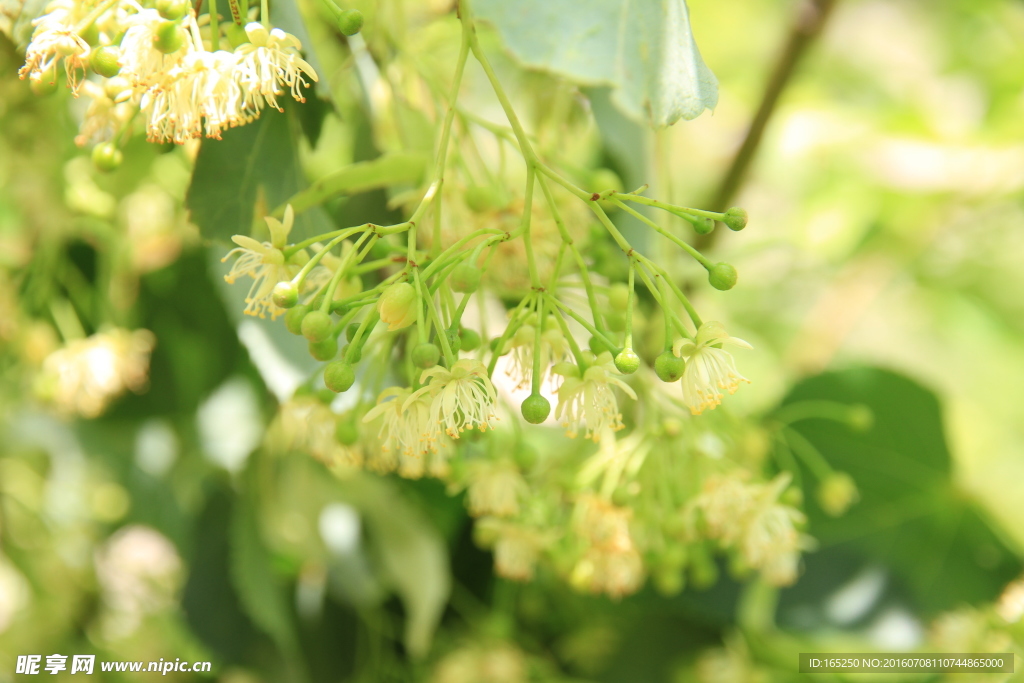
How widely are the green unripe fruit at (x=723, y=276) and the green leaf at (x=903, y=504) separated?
0.59m

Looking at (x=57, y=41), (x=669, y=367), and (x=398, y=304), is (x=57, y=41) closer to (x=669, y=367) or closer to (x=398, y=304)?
(x=398, y=304)

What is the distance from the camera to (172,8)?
435mm

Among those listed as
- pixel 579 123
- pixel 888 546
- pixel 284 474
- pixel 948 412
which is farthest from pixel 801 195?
pixel 284 474

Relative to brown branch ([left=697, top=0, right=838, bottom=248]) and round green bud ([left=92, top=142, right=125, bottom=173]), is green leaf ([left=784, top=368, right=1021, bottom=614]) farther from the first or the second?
round green bud ([left=92, top=142, right=125, bottom=173])

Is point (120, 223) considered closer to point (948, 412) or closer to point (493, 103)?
point (493, 103)

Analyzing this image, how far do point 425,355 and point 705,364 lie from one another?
0.19 metres

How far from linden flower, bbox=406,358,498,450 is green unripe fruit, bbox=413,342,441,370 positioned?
0.4 inches

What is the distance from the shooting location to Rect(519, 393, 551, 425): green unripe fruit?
0.44 metres

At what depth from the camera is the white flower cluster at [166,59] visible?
17.7 inches

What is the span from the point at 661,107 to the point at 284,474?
763mm

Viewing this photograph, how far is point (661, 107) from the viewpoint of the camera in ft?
1.49

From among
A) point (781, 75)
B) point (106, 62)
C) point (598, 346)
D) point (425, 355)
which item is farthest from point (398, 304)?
point (781, 75)

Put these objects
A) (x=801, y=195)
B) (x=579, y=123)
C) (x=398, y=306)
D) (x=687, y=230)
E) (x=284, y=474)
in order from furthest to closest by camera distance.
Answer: (x=801, y=195)
(x=284, y=474)
(x=687, y=230)
(x=579, y=123)
(x=398, y=306)

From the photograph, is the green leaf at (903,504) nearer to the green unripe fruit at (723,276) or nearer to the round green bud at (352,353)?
the green unripe fruit at (723,276)
